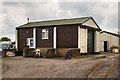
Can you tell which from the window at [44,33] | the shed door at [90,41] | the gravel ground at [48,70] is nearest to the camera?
the gravel ground at [48,70]

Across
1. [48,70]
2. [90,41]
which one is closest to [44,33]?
[90,41]

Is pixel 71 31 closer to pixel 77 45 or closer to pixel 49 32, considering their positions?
pixel 77 45

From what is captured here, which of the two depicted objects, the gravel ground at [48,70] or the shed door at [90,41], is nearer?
the gravel ground at [48,70]

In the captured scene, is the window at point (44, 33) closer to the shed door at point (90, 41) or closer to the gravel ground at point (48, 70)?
the shed door at point (90, 41)

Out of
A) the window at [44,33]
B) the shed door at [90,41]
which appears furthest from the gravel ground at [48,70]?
the shed door at [90,41]

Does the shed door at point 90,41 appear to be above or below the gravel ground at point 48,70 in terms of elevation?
above

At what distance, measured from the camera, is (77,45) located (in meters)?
22.1

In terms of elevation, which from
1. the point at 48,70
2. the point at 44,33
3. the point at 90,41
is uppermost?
the point at 44,33

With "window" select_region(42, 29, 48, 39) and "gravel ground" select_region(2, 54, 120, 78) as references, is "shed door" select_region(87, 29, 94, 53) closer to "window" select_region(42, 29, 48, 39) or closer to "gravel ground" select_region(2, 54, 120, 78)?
"window" select_region(42, 29, 48, 39)

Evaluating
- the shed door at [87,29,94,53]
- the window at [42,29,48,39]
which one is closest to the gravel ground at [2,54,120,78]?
the window at [42,29,48,39]

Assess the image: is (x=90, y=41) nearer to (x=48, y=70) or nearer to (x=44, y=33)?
(x=44, y=33)

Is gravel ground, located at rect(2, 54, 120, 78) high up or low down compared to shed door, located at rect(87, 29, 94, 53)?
down

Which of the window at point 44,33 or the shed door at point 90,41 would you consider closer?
the window at point 44,33

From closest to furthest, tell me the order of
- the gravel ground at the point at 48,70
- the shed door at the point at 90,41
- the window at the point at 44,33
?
the gravel ground at the point at 48,70 → the window at the point at 44,33 → the shed door at the point at 90,41
